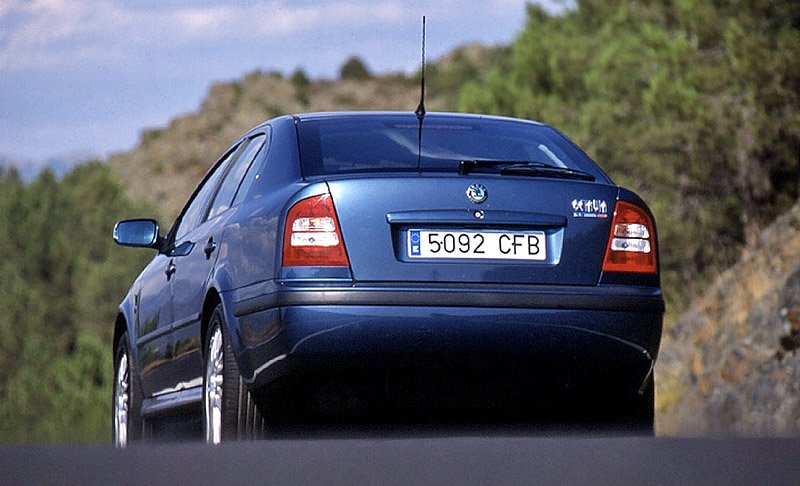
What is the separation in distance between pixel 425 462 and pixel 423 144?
2.56 metres

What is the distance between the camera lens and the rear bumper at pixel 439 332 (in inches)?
292

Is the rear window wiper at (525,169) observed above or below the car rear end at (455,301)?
above

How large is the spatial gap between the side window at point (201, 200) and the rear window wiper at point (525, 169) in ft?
6.03

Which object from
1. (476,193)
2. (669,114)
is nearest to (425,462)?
(476,193)

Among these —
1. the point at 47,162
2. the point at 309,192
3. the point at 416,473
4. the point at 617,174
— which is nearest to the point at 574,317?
the point at 309,192

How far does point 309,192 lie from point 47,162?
97.6m

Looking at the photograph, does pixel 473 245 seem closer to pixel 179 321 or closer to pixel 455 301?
pixel 455 301

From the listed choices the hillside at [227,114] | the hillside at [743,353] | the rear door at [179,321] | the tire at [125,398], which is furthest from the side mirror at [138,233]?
the hillside at [227,114]

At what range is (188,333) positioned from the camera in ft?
29.1

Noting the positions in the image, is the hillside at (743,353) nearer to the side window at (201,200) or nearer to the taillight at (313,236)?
the side window at (201,200)

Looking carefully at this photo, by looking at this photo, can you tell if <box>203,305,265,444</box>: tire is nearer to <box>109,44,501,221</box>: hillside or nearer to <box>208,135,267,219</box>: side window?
<box>208,135,267,219</box>: side window

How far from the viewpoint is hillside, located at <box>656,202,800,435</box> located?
52.0 ft

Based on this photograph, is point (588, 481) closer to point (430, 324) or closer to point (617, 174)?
point (430, 324)

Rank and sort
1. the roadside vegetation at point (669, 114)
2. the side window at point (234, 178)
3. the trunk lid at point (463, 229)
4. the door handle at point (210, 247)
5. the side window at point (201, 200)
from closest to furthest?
the trunk lid at point (463, 229) → the door handle at point (210, 247) → the side window at point (234, 178) → the side window at point (201, 200) → the roadside vegetation at point (669, 114)
